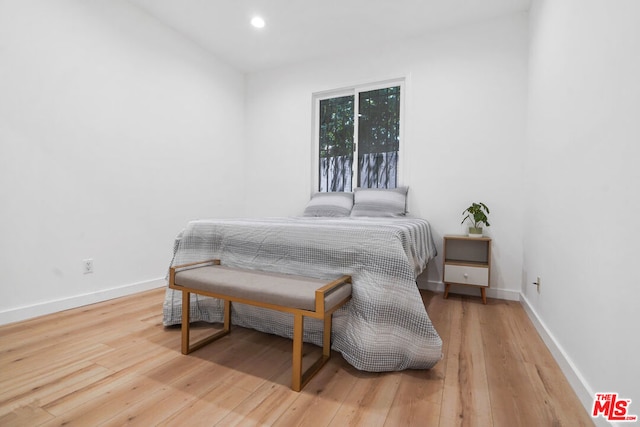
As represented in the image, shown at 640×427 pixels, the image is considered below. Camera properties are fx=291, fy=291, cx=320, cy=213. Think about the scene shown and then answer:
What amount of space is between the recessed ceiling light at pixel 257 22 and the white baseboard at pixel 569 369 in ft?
11.2

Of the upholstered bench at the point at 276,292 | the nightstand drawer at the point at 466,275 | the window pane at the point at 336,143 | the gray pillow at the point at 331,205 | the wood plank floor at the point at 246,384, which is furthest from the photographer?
the window pane at the point at 336,143

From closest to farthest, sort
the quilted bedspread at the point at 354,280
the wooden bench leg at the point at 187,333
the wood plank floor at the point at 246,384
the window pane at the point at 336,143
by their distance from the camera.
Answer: the wood plank floor at the point at 246,384, the quilted bedspread at the point at 354,280, the wooden bench leg at the point at 187,333, the window pane at the point at 336,143

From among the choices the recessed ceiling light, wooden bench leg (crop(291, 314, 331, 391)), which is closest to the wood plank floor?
wooden bench leg (crop(291, 314, 331, 391))

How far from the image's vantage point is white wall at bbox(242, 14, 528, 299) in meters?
2.65

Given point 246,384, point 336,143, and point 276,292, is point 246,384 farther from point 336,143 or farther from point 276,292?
point 336,143

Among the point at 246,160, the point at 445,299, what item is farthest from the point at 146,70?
the point at 445,299

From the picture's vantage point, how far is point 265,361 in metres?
1.49

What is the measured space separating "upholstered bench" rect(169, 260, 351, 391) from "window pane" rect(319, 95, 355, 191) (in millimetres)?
2085

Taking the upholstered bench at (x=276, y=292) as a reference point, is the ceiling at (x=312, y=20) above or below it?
above

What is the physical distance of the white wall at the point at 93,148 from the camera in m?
1.94

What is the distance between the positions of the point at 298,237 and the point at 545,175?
1645 millimetres

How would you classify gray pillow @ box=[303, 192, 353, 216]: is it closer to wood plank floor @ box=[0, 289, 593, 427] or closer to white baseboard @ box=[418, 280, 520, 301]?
white baseboard @ box=[418, 280, 520, 301]

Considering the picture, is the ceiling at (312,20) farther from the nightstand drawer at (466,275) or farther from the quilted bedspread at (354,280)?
the nightstand drawer at (466,275)

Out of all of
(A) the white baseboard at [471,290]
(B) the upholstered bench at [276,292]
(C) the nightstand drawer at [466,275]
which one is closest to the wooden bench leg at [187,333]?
(B) the upholstered bench at [276,292]
